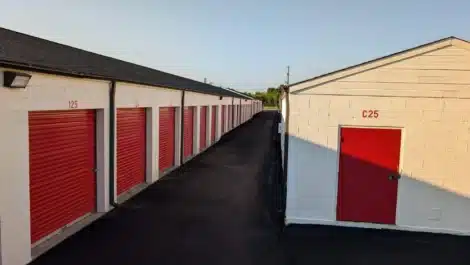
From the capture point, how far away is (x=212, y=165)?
15484 mm

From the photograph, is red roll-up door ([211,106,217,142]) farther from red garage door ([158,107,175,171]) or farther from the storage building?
the storage building

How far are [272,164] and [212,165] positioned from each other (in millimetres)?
2487

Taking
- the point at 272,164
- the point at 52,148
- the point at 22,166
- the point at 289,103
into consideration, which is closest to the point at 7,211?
the point at 22,166

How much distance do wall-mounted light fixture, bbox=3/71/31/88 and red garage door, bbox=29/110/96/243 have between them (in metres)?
0.88

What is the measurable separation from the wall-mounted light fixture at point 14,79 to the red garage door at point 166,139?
7.54 metres

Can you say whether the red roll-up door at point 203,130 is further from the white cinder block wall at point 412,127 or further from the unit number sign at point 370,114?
the unit number sign at point 370,114

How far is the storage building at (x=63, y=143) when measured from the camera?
5.48 meters

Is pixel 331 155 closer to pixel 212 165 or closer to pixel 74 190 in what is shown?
pixel 74 190

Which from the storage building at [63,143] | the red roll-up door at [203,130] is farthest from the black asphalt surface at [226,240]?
the red roll-up door at [203,130]

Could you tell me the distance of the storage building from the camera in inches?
216

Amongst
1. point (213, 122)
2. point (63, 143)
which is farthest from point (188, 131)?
point (63, 143)

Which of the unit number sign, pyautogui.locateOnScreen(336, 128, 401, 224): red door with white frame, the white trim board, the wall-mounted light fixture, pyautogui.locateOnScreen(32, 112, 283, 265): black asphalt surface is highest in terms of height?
the wall-mounted light fixture

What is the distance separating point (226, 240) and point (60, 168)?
3371mm

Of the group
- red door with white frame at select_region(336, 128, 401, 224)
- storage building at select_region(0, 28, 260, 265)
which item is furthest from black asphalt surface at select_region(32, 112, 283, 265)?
red door with white frame at select_region(336, 128, 401, 224)
